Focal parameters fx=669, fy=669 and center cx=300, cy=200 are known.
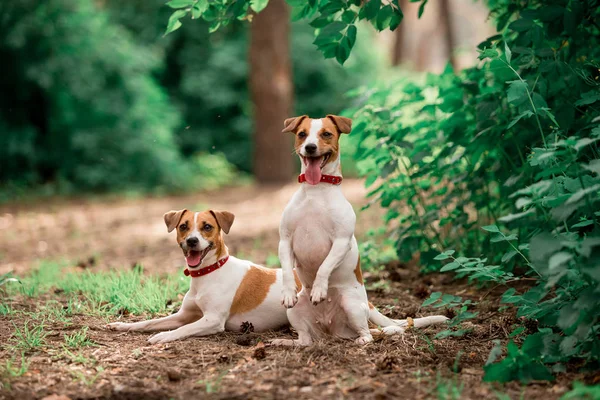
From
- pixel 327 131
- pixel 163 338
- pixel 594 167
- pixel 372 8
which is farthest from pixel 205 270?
pixel 594 167

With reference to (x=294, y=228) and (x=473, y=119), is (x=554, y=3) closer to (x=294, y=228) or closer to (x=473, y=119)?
(x=473, y=119)

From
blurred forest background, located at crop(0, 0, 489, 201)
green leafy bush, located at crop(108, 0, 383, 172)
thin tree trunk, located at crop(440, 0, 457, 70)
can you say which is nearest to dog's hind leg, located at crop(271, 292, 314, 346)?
blurred forest background, located at crop(0, 0, 489, 201)

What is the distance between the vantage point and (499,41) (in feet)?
17.5

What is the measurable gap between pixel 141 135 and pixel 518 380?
12903mm

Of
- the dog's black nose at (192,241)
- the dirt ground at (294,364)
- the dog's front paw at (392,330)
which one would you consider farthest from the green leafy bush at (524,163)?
the dog's black nose at (192,241)

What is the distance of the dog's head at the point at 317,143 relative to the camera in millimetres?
4047

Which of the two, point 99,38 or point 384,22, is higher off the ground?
point 99,38

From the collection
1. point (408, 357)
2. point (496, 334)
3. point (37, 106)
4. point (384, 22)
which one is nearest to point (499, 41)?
point (384, 22)

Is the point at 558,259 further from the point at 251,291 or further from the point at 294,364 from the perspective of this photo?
the point at 251,291

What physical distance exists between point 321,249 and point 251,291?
70 cm

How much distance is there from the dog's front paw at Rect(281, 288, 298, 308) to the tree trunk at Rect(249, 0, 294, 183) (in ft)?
34.1

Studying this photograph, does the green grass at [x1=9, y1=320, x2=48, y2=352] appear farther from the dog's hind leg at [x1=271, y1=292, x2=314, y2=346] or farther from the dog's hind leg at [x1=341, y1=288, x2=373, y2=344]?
the dog's hind leg at [x1=341, y1=288, x2=373, y2=344]

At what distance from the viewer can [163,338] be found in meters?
4.30

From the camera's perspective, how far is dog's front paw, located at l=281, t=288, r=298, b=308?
4031 millimetres
